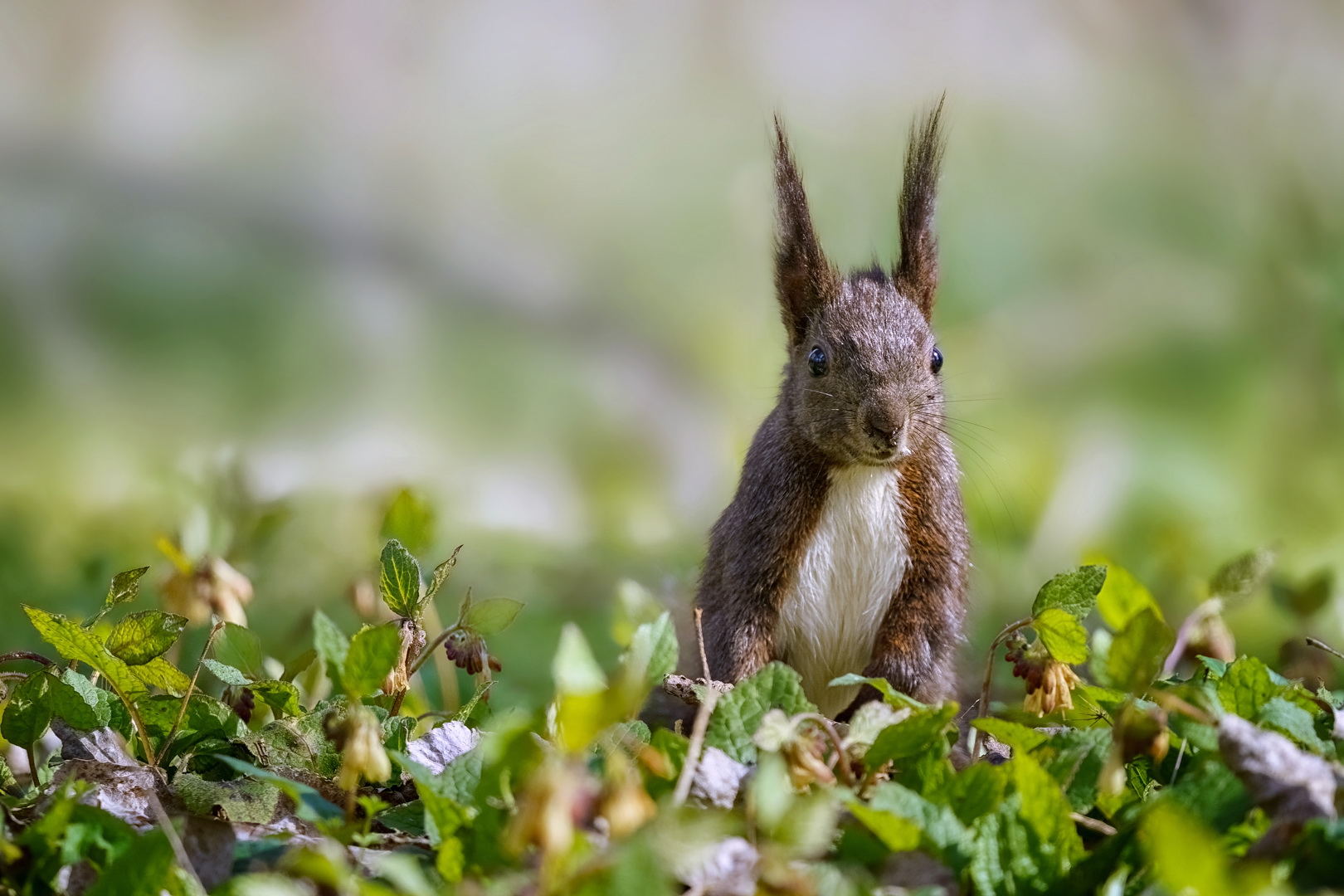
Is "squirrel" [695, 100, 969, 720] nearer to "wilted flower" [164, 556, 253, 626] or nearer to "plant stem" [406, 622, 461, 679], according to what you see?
"plant stem" [406, 622, 461, 679]

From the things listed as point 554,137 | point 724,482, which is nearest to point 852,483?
point 724,482

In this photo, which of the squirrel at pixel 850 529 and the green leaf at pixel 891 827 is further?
the squirrel at pixel 850 529

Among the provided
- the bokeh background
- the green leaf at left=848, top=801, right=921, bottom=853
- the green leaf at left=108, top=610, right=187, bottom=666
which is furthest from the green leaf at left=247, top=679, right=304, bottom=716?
the bokeh background

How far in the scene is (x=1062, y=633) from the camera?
1.28 meters

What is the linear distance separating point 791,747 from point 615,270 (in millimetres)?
2665

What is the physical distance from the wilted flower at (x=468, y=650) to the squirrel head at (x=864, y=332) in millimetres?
577

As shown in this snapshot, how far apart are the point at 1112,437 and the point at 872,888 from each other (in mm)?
3100

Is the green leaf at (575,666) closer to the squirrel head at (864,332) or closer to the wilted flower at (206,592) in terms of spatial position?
the squirrel head at (864,332)

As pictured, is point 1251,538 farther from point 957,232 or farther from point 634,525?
point 634,525

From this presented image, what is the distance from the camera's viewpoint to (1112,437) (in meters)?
3.78

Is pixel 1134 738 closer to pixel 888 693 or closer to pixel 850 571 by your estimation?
pixel 888 693

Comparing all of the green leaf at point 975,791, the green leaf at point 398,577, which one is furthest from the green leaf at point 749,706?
the green leaf at point 398,577

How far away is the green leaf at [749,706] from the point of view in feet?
3.74

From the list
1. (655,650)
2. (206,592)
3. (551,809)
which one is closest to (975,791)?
(655,650)
